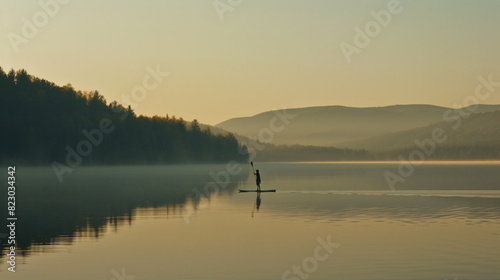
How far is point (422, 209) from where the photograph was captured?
56.6 m

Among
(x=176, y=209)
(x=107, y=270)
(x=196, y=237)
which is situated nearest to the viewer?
(x=107, y=270)

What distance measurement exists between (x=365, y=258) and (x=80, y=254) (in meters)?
12.8

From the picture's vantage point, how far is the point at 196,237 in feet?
129

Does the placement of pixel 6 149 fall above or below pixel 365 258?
above

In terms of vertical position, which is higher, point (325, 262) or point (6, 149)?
point (6, 149)

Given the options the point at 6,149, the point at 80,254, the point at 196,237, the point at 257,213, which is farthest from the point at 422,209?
the point at 6,149

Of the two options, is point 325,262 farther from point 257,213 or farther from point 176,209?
point 176,209

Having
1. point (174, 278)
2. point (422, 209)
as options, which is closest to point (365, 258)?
point (174, 278)

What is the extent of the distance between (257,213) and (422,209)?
12954 mm

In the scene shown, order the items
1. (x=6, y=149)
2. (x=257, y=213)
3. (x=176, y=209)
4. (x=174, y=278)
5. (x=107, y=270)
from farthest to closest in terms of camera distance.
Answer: (x=6, y=149), (x=176, y=209), (x=257, y=213), (x=107, y=270), (x=174, y=278)

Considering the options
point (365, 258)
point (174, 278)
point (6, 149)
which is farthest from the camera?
point (6, 149)

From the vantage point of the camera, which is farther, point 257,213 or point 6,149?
point 6,149

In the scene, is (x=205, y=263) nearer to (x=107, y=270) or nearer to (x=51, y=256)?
(x=107, y=270)

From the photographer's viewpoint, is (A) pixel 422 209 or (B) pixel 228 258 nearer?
(B) pixel 228 258
